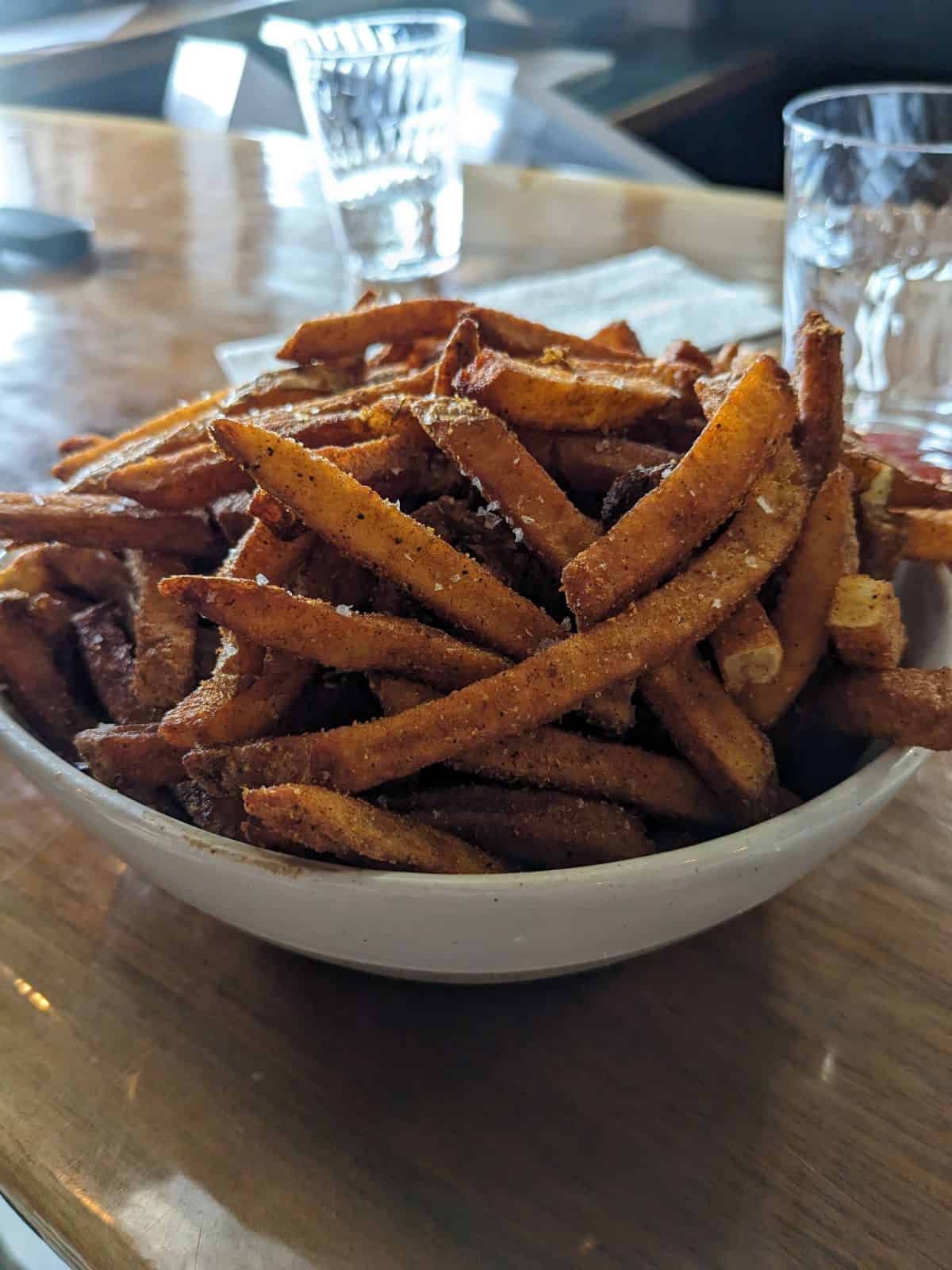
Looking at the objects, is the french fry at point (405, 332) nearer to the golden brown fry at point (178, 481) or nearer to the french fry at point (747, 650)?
the golden brown fry at point (178, 481)

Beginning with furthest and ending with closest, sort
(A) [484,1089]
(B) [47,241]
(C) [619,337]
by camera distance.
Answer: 1. (B) [47,241]
2. (C) [619,337]
3. (A) [484,1089]

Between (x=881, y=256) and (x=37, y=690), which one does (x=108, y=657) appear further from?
(x=881, y=256)

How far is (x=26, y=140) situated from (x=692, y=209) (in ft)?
5.57

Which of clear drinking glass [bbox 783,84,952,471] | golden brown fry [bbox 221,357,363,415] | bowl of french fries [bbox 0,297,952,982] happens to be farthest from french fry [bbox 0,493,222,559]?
clear drinking glass [bbox 783,84,952,471]

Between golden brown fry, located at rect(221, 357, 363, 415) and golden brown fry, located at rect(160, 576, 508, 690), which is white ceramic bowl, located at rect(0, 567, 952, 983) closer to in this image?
golden brown fry, located at rect(160, 576, 508, 690)

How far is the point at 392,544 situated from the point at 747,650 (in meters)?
0.20

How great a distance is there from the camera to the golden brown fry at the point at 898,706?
1.82 ft

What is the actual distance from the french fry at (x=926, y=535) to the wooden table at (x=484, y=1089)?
219mm

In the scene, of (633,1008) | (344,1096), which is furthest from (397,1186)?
(633,1008)

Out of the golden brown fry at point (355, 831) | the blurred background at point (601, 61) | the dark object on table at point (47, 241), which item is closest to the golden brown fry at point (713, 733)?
the golden brown fry at point (355, 831)

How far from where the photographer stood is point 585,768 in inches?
22.0

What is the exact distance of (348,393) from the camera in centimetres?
72

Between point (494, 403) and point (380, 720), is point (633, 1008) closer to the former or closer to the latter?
point (380, 720)

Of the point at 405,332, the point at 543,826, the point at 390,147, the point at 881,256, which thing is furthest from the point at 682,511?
the point at 390,147
